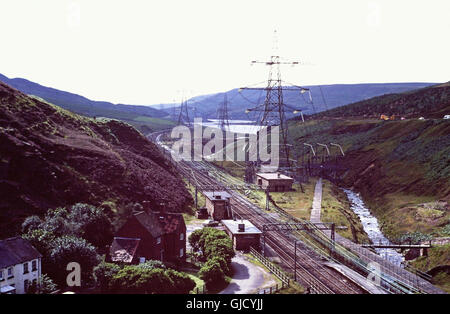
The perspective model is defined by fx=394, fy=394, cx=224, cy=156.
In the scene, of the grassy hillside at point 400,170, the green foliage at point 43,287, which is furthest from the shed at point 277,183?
the green foliage at point 43,287

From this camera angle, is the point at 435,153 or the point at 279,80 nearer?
the point at 279,80

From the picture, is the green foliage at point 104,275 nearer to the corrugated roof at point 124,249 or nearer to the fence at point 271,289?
the corrugated roof at point 124,249

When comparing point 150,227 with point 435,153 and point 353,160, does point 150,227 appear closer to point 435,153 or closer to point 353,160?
point 435,153

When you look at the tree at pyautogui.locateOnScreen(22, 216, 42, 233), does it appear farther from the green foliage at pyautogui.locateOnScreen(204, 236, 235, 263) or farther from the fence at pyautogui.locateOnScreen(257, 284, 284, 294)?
the fence at pyautogui.locateOnScreen(257, 284, 284, 294)

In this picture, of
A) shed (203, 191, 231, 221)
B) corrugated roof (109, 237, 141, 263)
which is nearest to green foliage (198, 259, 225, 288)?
corrugated roof (109, 237, 141, 263)
